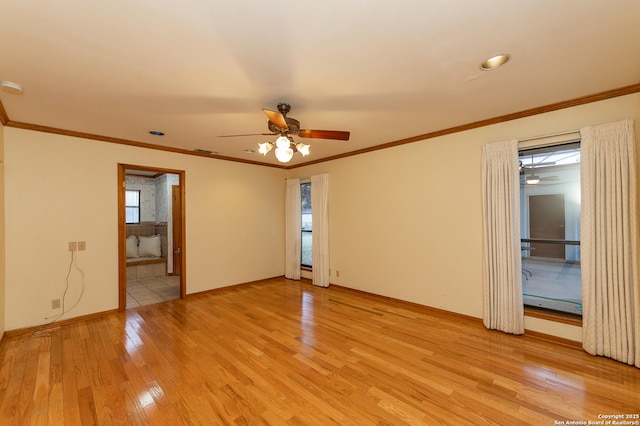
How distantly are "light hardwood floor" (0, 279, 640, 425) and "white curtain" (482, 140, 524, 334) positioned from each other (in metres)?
0.26

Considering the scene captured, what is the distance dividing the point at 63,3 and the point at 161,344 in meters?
3.06

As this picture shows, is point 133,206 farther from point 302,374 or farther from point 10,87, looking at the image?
point 302,374

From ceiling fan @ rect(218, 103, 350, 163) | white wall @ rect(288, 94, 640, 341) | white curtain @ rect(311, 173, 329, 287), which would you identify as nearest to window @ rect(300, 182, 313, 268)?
white curtain @ rect(311, 173, 329, 287)

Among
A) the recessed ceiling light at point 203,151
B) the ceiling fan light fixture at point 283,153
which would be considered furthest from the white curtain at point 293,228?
the ceiling fan light fixture at point 283,153

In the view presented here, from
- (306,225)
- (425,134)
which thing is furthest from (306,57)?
(306,225)

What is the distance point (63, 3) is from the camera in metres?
1.46

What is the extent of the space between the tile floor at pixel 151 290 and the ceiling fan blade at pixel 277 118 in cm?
392

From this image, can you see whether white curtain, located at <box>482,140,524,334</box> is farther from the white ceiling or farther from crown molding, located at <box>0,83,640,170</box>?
the white ceiling

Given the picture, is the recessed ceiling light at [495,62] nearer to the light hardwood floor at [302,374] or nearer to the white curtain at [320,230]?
the light hardwood floor at [302,374]

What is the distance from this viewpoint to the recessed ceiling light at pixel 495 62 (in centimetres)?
202

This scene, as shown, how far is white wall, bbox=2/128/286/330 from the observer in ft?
10.8

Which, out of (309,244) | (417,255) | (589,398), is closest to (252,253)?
(309,244)

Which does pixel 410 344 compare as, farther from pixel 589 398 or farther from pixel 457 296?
pixel 589 398

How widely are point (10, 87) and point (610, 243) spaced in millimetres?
5747
